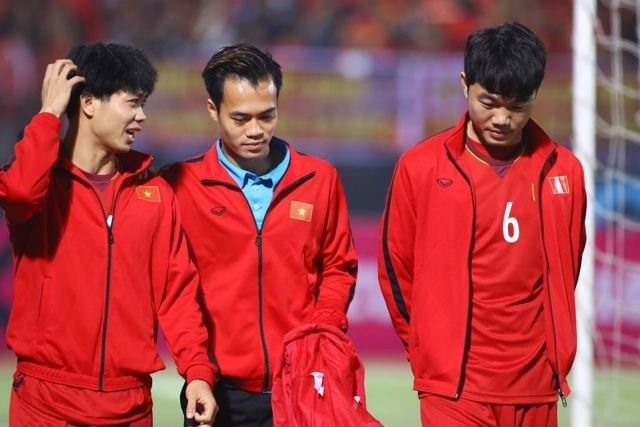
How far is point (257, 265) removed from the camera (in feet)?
14.5

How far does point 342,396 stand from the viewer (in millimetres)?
4184

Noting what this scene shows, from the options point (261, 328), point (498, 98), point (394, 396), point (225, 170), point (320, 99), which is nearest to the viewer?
point (498, 98)

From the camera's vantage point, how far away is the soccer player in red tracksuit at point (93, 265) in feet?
13.2

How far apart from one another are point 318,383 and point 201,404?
1.33ft

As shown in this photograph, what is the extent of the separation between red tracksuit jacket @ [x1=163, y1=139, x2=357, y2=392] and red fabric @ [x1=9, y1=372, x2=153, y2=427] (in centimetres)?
45

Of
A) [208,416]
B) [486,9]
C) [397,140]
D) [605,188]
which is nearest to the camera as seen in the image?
[208,416]

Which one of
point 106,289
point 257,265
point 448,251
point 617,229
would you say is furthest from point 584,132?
point 617,229

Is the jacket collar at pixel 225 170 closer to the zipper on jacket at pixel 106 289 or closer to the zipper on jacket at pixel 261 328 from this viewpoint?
the zipper on jacket at pixel 261 328

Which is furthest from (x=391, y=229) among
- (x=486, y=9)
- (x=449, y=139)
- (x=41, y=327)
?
(x=486, y=9)

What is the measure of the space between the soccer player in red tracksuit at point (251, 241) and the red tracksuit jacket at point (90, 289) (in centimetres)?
24

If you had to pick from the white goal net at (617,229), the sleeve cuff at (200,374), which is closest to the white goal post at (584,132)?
the white goal net at (617,229)

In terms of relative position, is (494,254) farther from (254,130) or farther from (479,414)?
(254,130)

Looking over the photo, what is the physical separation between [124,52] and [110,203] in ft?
1.73

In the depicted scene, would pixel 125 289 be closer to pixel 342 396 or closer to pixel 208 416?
pixel 208 416
